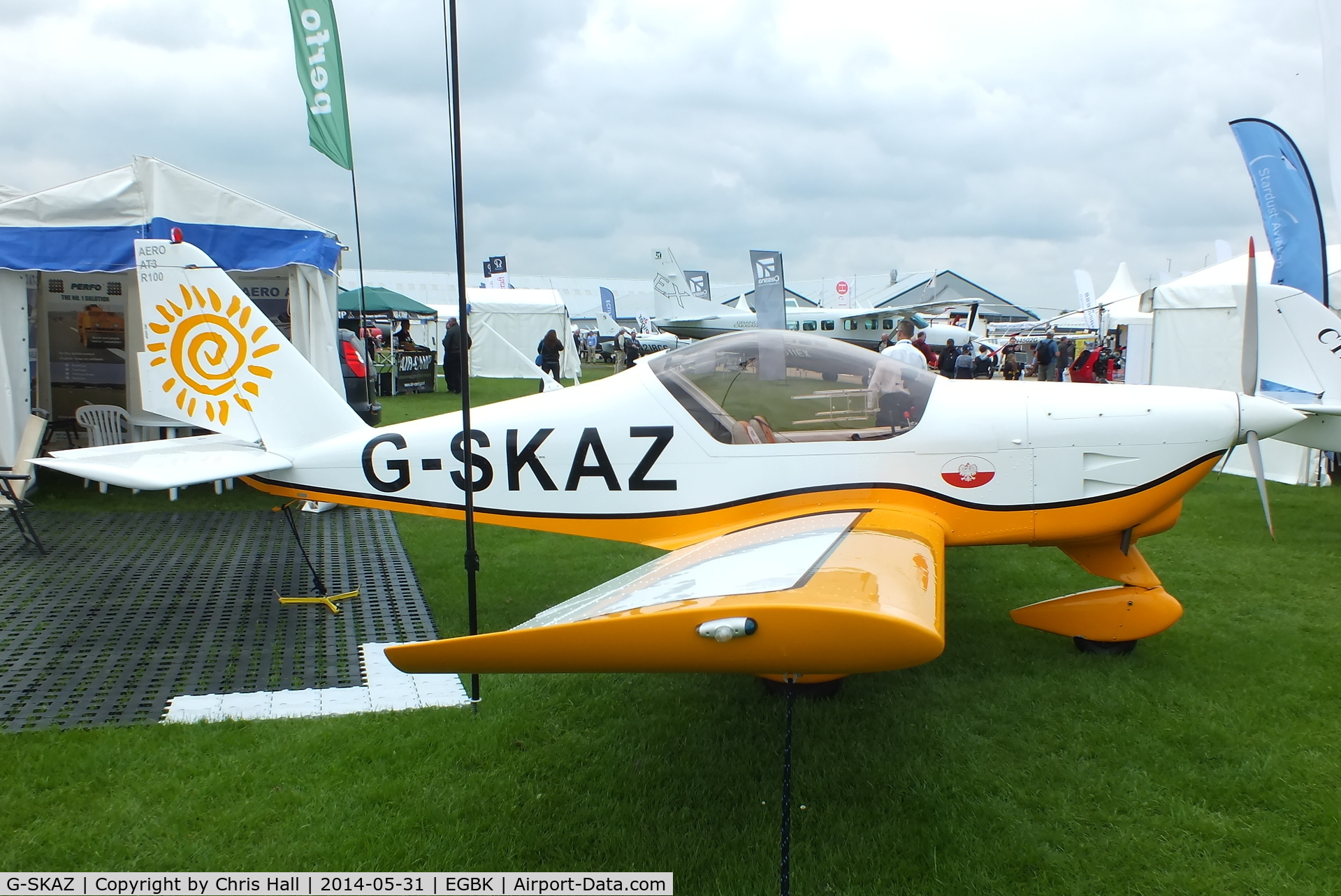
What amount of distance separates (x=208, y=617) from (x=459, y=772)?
103 inches

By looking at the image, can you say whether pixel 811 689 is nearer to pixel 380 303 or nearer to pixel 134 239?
pixel 134 239

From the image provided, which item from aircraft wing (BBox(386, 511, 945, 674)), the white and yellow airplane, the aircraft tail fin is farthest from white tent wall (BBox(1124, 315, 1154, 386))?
aircraft wing (BBox(386, 511, 945, 674))

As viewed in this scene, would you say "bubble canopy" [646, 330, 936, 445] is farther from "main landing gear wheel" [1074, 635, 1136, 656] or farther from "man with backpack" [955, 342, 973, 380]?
"man with backpack" [955, 342, 973, 380]

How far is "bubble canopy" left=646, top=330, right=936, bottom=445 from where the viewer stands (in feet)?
13.2

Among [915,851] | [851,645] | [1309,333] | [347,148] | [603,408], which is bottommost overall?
[915,851]

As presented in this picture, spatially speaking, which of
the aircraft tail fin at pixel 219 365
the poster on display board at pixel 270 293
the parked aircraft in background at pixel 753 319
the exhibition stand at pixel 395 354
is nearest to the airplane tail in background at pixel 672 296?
the parked aircraft in background at pixel 753 319

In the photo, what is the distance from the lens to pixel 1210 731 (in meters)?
3.39

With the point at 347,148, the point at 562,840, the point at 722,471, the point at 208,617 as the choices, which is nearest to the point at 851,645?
the point at 562,840

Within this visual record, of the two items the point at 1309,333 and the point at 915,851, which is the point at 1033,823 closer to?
the point at 915,851

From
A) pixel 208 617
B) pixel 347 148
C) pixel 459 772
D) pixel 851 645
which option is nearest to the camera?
pixel 851 645

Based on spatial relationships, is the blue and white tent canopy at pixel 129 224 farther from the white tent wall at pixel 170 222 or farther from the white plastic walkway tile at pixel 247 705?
the white plastic walkway tile at pixel 247 705

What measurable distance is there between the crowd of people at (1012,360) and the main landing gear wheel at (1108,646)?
12.3ft

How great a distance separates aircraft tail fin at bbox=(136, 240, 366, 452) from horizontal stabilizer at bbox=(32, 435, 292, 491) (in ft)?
0.45

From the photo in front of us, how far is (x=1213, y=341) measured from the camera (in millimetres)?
9953
